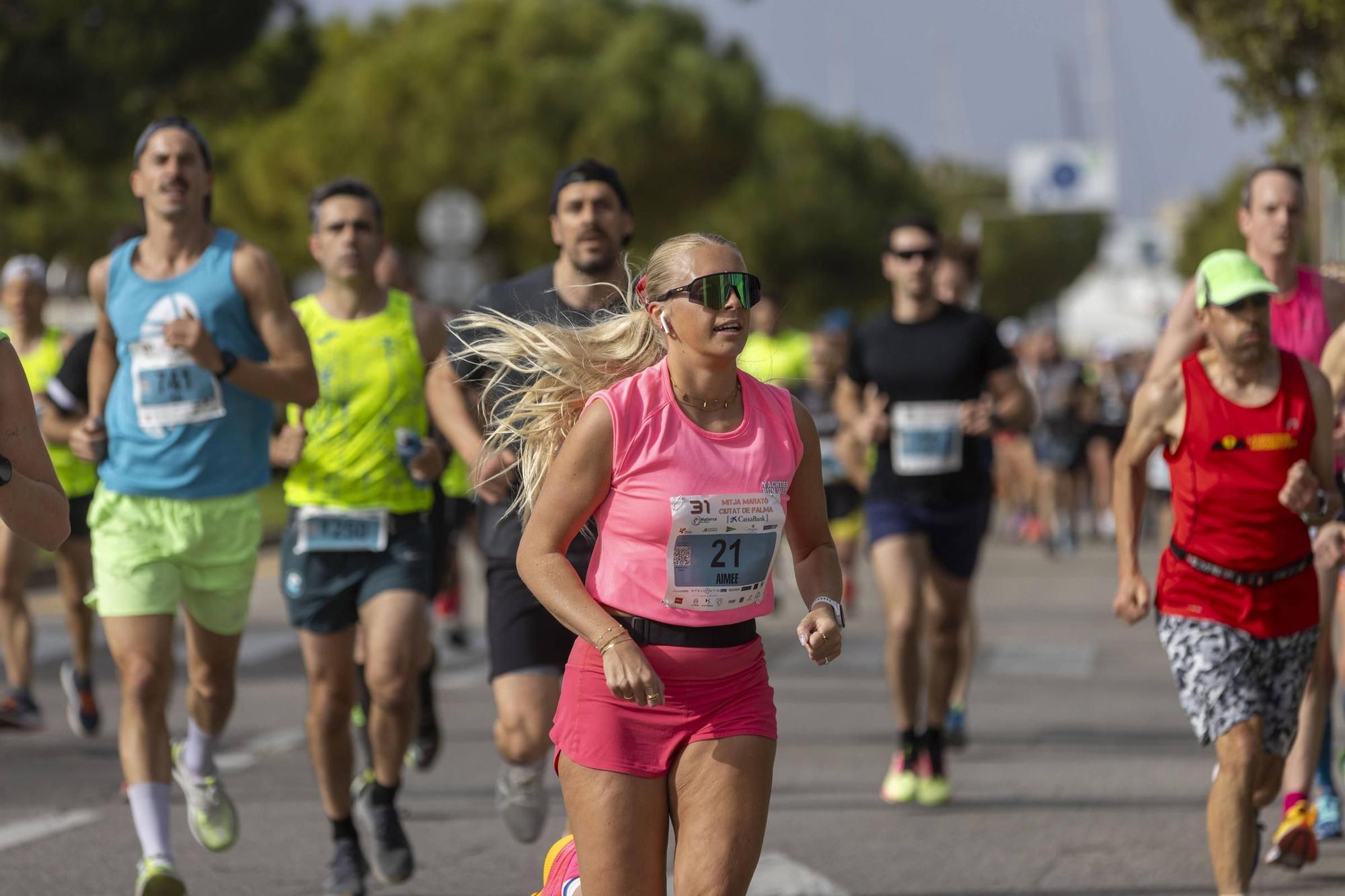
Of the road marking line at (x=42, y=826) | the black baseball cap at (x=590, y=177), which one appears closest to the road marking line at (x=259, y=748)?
the road marking line at (x=42, y=826)

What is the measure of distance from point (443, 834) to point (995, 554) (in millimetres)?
14834

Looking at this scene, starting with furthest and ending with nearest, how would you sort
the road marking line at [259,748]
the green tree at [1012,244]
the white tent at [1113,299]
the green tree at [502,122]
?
the green tree at [1012,244] → the white tent at [1113,299] → the green tree at [502,122] → the road marking line at [259,748]

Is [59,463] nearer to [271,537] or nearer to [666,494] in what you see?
[666,494]

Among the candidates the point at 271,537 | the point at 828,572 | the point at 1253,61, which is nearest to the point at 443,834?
the point at 828,572

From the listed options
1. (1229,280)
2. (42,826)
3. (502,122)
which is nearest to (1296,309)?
(1229,280)

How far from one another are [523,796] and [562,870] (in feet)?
5.78

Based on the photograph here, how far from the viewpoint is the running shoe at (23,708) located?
980cm

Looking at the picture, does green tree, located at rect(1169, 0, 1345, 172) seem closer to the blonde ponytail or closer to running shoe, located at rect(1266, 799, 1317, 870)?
running shoe, located at rect(1266, 799, 1317, 870)

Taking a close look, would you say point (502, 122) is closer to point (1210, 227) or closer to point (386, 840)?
point (386, 840)

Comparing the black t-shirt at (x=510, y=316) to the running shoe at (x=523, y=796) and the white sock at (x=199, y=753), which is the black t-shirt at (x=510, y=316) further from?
the white sock at (x=199, y=753)

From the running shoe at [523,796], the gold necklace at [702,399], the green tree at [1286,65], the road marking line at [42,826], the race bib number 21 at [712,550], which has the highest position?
the green tree at [1286,65]

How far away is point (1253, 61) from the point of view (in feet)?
40.5

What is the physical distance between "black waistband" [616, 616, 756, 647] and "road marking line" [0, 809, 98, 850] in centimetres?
379

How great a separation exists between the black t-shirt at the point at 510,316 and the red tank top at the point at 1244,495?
1.74 metres
